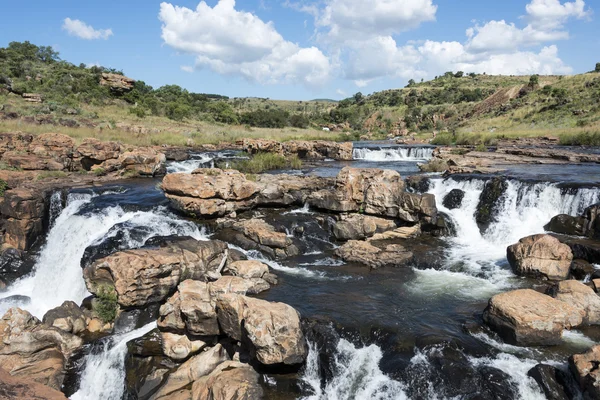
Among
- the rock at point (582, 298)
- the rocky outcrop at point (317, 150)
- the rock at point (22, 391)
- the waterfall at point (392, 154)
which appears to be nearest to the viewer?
the rock at point (22, 391)

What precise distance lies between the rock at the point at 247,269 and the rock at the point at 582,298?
23.2 ft

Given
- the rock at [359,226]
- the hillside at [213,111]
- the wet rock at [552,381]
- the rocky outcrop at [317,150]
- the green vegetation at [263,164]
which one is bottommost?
the wet rock at [552,381]

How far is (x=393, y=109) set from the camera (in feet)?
246

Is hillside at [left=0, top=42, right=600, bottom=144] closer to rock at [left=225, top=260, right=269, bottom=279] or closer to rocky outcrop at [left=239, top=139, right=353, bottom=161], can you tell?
rocky outcrop at [left=239, top=139, right=353, bottom=161]

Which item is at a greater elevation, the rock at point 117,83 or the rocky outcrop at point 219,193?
the rock at point 117,83

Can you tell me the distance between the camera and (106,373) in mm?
8438

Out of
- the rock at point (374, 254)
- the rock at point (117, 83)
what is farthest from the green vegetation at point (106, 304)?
the rock at point (117, 83)

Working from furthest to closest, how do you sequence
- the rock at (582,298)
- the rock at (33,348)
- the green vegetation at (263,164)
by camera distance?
the green vegetation at (263,164)
the rock at (582,298)
the rock at (33,348)

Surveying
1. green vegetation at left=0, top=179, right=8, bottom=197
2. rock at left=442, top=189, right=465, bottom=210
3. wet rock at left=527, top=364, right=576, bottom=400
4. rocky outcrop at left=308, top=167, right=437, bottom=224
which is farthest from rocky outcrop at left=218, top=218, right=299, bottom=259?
green vegetation at left=0, top=179, right=8, bottom=197

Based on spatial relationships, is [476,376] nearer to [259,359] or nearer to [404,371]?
[404,371]

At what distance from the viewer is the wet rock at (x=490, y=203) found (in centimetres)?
1556

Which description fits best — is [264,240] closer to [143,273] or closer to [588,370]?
[143,273]

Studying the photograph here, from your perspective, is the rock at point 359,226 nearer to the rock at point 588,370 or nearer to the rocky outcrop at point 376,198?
the rocky outcrop at point 376,198

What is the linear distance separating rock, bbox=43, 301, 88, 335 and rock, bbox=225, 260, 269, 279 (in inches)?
146
